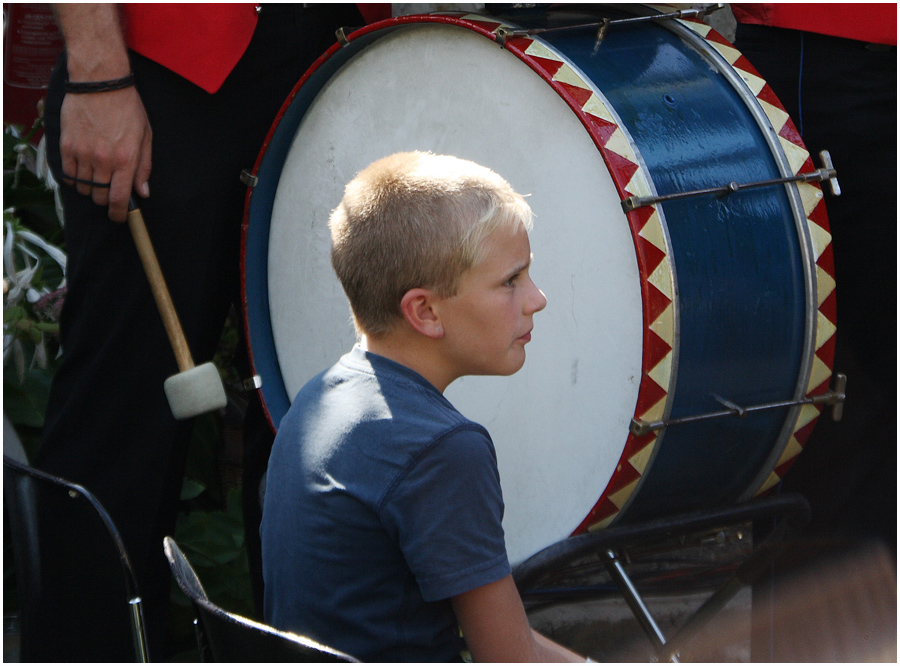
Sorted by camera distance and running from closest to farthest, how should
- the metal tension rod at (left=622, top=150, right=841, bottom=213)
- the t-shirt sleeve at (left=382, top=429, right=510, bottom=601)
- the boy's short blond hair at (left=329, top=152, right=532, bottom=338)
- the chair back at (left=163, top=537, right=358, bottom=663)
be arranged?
the chair back at (left=163, top=537, right=358, bottom=663) < the t-shirt sleeve at (left=382, top=429, right=510, bottom=601) < the boy's short blond hair at (left=329, top=152, right=532, bottom=338) < the metal tension rod at (left=622, top=150, right=841, bottom=213)

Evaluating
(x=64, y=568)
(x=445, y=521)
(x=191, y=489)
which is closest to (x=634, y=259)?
(x=445, y=521)

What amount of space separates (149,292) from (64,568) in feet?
2.36

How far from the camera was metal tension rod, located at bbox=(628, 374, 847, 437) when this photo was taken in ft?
3.91

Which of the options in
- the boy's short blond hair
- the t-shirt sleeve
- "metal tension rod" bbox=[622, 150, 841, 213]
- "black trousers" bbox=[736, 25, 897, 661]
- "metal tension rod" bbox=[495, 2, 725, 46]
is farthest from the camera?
"black trousers" bbox=[736, 25, 897, 661]

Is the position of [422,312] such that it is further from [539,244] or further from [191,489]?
[191,489]

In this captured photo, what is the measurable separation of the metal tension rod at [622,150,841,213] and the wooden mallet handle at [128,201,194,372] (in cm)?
78

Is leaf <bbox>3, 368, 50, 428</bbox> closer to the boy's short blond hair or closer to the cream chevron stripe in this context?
the boy's short blond hair

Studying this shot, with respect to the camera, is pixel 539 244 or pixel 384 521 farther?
pixel 539 244

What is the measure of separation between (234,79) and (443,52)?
448 mm

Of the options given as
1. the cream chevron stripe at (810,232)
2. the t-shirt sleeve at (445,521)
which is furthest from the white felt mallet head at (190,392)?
the cream chevron stripe at (810,232)

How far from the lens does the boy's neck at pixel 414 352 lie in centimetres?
103

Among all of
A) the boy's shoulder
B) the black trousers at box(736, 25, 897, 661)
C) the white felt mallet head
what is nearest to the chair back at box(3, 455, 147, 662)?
the boy's shoulder

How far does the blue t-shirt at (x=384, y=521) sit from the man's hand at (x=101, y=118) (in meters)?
0.74

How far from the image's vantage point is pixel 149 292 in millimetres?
1614
